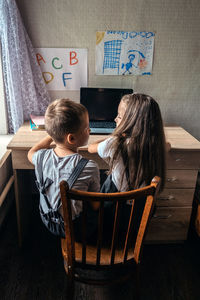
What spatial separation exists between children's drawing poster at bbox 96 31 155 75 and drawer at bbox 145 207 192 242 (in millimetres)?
978

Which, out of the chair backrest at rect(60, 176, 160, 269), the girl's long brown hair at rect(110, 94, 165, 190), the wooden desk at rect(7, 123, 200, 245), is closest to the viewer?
the chair backrest at rect(60, 176, 160, 269)

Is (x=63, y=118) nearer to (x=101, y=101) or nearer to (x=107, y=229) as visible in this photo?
(x=107, y=229)

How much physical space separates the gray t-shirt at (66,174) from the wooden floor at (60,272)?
0.61 meters

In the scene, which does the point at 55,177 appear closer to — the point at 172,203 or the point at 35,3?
the point at 172,203

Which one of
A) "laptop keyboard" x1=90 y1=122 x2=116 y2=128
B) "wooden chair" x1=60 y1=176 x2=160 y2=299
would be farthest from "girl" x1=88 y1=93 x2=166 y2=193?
"laptop keyboard" x1=90 y1=122 x2=116 y2=128

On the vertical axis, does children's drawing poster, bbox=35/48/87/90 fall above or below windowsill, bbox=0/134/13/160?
above

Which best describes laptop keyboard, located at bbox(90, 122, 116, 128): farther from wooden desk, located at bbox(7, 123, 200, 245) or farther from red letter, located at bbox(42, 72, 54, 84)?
red letter, located at bbox(42, 72, 54, 84)

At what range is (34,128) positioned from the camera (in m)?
1.70

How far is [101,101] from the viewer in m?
1.81

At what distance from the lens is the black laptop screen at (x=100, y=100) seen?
1.80 m

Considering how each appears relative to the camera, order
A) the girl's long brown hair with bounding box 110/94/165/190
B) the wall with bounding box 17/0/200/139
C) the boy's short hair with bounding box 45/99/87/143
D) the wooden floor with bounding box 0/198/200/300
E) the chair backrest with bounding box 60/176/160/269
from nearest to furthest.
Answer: the chair backrest with bounding box 60/176/160/269 < the boy's short hair with bounding box 45/99/87/143 < the girl's long brown hair with bounding box 110/94/165/190 < the wooden floor with bounding box 0/198/200/300 < the wall with bounding box 17/0/200/139

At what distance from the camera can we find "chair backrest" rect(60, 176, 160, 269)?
850 mm

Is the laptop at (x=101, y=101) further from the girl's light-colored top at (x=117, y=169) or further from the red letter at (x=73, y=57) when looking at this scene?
the girl's light-colored top at (x=117, y=169)

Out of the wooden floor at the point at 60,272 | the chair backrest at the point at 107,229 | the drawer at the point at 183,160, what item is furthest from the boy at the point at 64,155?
the drawer at the point at 183,160
